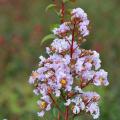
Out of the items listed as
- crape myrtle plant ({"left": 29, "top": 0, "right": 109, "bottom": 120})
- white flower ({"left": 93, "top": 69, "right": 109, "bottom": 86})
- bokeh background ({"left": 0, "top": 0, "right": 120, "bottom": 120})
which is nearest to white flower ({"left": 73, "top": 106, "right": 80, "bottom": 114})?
crape myrtle plant ({"left": 29, "top": 0, "right": 109, "bottom": 120})

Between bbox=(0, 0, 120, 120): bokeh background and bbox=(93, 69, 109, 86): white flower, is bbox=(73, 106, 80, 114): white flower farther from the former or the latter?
bbox=(0, 0, 120, 120): bokeh background

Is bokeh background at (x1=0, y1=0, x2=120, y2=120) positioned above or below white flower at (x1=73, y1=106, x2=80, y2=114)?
above

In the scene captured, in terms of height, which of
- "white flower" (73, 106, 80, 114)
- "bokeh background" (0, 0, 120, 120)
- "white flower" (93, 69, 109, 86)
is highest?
"bokeh background" (0, 0, 120, 120)

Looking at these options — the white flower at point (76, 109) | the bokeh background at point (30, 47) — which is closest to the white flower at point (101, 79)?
the white flower at point (76, 109)

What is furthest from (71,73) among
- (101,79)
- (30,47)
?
(30,47)

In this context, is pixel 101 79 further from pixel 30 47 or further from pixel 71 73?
pixel 30 47

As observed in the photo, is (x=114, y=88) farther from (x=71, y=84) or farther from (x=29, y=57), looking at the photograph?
(x=71, y=84)
